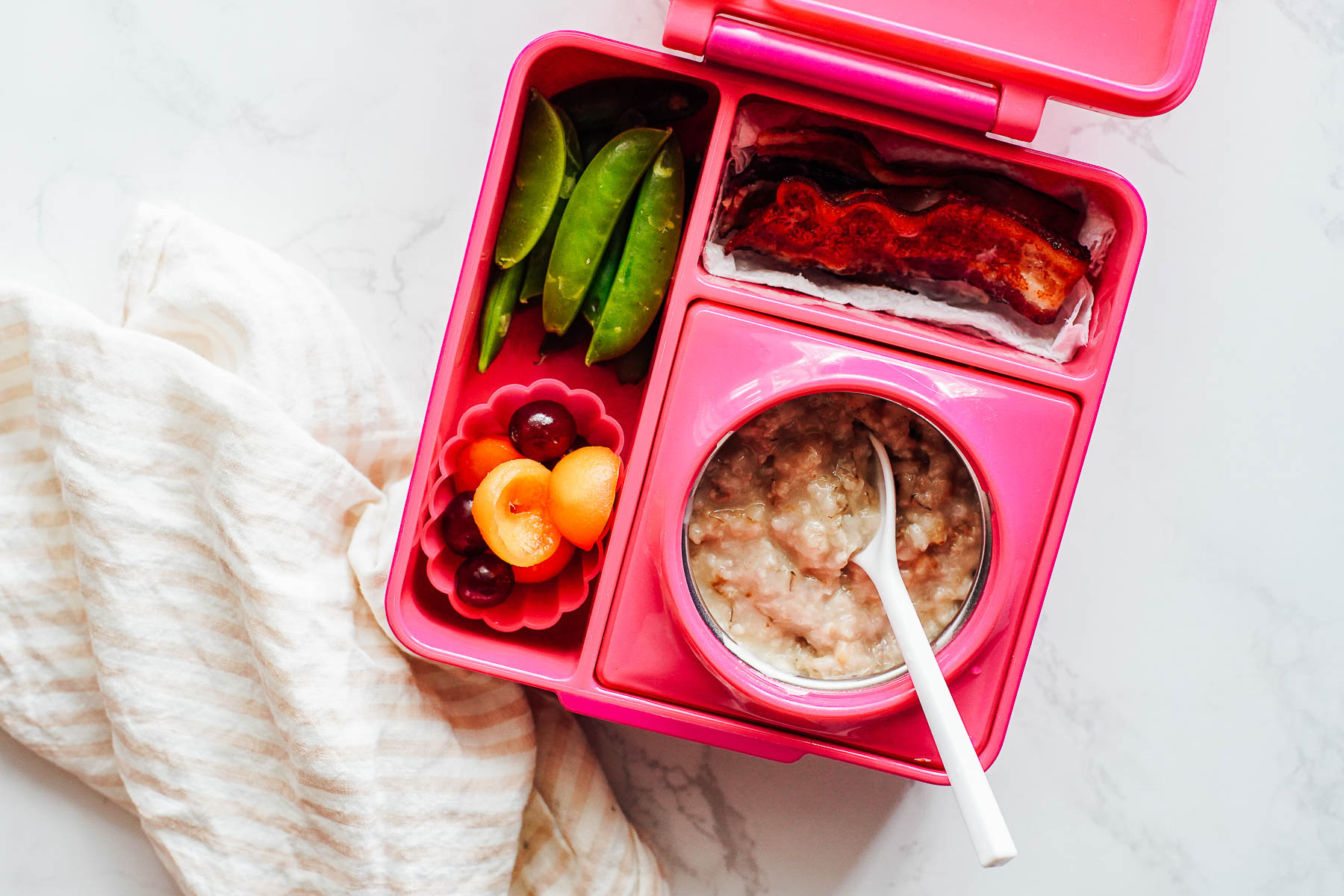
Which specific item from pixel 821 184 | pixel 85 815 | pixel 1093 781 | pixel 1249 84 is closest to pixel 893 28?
pixel 821 184

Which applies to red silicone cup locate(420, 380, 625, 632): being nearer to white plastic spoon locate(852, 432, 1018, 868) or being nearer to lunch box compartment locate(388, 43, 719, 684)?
lunch box compartment locate(388, 43, 719, 684)

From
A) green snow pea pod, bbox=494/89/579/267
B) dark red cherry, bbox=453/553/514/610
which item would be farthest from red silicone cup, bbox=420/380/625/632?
green snow pea pod, bbox=494/89/579/267

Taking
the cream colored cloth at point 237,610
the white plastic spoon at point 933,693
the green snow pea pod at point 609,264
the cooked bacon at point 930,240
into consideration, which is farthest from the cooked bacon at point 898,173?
the cream colored cloth at point 237,610

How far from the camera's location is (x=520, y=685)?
40.7 inches

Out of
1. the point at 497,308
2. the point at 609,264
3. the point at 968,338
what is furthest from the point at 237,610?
the point at 968,338

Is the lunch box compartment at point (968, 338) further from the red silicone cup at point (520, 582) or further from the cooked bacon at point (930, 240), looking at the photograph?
the red silicone cup at point (520, 582)

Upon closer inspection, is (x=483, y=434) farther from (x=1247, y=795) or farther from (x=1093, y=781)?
(x=1247, y=795)

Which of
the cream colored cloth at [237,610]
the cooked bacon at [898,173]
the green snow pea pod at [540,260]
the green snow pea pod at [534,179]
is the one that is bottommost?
the cream colored cloth at [237,610]

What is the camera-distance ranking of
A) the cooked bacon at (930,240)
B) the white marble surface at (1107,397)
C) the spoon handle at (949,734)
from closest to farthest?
the spoon handle at (949,734)
the cooked bacon at (930,240)
the white marble surface at (1107,397)

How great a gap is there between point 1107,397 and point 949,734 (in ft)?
1.80

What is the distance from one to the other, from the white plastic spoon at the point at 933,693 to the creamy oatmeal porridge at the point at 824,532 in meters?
0.02

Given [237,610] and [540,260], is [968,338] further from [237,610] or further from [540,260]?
[237,610]

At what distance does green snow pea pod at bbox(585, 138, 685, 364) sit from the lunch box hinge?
14 cm

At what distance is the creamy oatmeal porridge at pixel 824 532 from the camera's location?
2.67 feet
